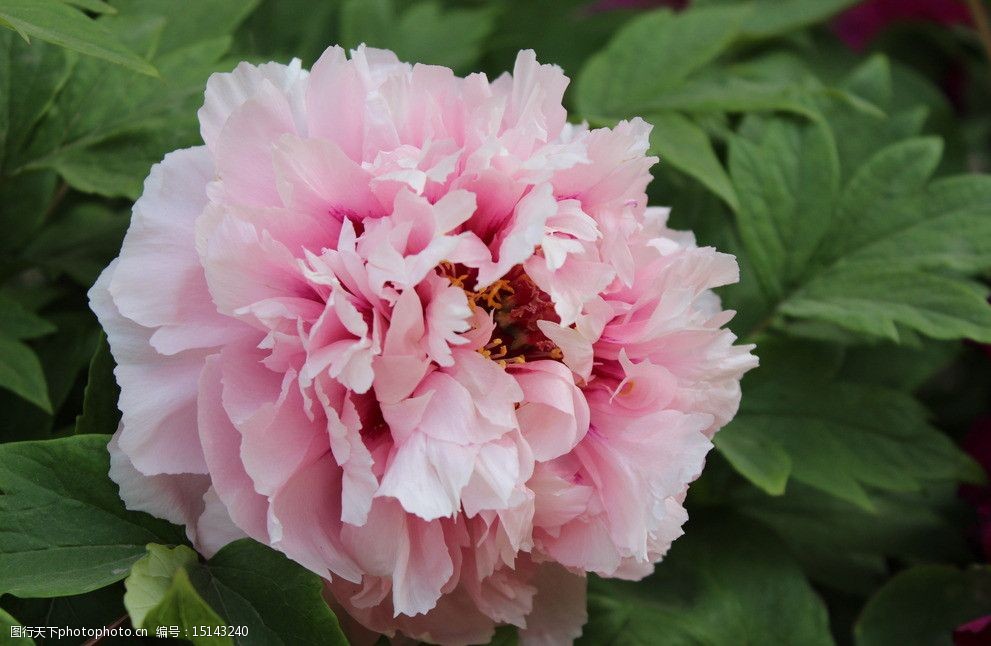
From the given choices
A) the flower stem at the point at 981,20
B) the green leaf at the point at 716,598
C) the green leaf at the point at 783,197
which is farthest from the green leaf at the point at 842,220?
the flower stem at the point at 981,20

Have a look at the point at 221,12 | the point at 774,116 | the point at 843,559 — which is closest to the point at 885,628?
the point at 843,559

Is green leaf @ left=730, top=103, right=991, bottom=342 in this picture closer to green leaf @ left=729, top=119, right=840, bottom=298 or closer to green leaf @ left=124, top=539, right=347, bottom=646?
green leaf @ left=729, top=119, right=840, bottom=298

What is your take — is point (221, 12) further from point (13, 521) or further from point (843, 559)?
point (843, 559)

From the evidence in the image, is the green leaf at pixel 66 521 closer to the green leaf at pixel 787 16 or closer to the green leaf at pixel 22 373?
the green leaf at pixel 22 373

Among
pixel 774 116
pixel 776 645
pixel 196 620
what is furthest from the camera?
pixel 774 116

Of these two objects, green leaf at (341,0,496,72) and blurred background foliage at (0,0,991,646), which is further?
green leaf at (341,0,496,72)

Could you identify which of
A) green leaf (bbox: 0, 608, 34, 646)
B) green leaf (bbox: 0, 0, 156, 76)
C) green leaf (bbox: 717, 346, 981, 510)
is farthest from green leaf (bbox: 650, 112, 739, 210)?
green leaf (bbox: 0, 608, 34, 646)

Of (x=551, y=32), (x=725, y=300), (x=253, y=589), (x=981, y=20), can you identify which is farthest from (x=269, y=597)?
(x=981, y=20)
